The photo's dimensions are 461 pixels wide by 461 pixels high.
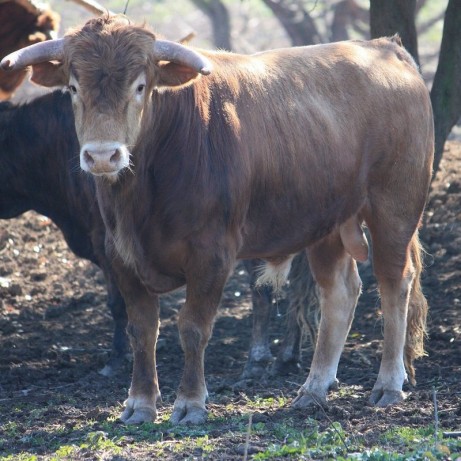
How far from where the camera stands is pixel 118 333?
821 centimetres

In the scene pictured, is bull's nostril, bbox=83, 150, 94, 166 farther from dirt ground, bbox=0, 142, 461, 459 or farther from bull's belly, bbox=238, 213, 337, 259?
→ dirt ground, bbox=0, 142, 461, 459

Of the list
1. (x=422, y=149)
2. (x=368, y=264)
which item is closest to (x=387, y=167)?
(x=422, y=149)

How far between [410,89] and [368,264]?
8.97 feet

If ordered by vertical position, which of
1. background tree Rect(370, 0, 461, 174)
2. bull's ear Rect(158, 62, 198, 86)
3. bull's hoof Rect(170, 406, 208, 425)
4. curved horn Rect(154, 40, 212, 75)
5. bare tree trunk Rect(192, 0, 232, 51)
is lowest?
bare tree trunk Rect(192, 0, 232, 51)

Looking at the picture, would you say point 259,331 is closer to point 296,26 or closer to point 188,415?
point 188,415

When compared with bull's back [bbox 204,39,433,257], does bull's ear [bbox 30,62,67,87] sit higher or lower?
higher

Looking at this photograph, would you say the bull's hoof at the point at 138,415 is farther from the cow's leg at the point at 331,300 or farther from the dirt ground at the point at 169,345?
the cow's leg at the point at 331,300

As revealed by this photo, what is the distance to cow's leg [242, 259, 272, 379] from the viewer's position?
765 cm

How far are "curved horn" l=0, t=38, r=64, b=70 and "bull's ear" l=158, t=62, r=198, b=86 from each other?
535mm

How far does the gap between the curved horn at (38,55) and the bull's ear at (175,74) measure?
535mm

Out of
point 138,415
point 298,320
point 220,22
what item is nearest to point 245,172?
point 138,415

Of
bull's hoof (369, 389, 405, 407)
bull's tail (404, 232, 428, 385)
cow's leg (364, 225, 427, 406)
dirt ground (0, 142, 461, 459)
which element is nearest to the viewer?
dirt ground (0, 142, 461, 459)

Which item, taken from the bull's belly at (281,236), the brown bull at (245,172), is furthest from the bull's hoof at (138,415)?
the bull's belly at (281,236)

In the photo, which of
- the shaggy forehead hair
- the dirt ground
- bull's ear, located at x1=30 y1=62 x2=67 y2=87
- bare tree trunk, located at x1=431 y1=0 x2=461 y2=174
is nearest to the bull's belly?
the dirt ground
